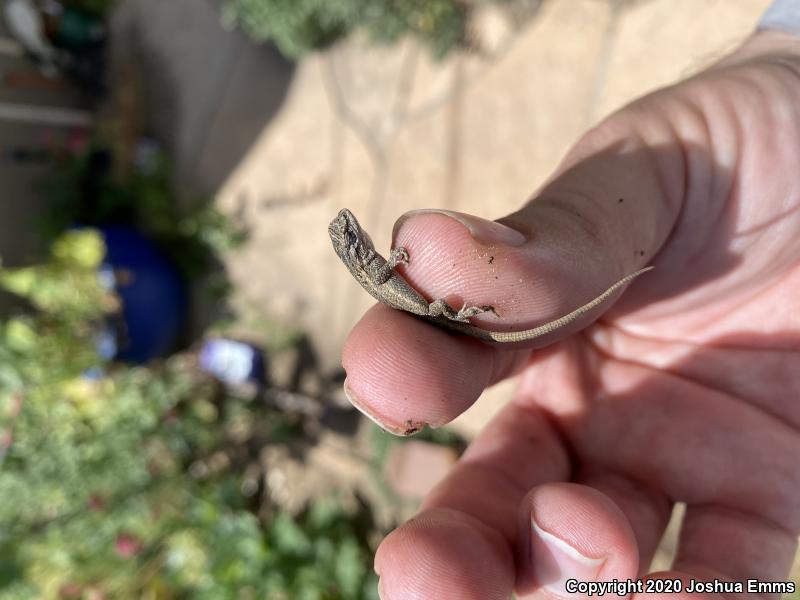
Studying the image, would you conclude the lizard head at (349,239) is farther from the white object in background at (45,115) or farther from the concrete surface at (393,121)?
the white object in background at (45,115)

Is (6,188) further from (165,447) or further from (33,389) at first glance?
(165,447)

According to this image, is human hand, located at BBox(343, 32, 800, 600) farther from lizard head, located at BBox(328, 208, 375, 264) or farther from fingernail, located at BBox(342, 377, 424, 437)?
lizard head, located at BBox(328, 208, 375, 264)

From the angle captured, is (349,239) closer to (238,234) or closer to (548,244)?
(548,244)

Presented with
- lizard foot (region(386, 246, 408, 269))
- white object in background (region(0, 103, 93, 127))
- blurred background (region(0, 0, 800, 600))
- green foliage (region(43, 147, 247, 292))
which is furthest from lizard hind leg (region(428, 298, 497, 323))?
white object in background (region(0, 103, 93, 127))

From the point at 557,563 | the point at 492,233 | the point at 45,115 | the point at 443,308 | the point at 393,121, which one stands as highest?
the point at 492,233

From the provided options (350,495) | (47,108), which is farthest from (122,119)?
(350,495)

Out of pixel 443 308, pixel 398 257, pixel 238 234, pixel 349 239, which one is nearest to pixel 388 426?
pixel 443 308
